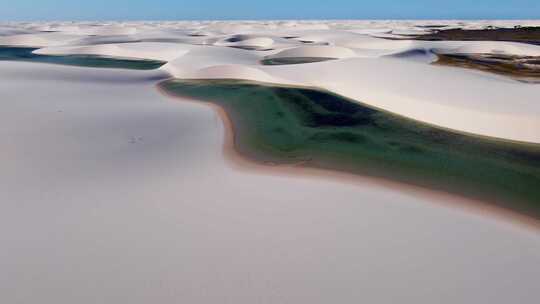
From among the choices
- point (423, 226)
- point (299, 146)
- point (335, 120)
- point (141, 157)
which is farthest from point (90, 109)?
point (423, 226)

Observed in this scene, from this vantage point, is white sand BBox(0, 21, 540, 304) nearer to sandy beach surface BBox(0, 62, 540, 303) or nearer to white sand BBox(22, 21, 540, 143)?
sandy beach surface BBox(0, 62, 540, 303)

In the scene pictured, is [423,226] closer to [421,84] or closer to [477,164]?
[477,164]

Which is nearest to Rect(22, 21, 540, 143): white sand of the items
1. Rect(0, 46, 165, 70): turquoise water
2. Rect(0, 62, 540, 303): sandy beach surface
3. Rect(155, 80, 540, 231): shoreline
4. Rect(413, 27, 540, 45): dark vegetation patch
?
Rect(0, 46, 165, 70): turquoise water

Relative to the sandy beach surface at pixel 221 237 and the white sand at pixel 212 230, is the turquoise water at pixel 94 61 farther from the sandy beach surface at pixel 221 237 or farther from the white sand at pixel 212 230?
the sandy beach surface at pixel 221 237

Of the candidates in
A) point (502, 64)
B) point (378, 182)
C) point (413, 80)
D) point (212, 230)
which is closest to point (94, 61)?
point (413, 80)

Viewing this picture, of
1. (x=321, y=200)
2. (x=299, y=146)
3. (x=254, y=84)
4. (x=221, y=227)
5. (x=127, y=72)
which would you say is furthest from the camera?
(x=127, y=72)

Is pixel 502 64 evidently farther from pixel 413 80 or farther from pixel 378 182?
pixel 378 182
